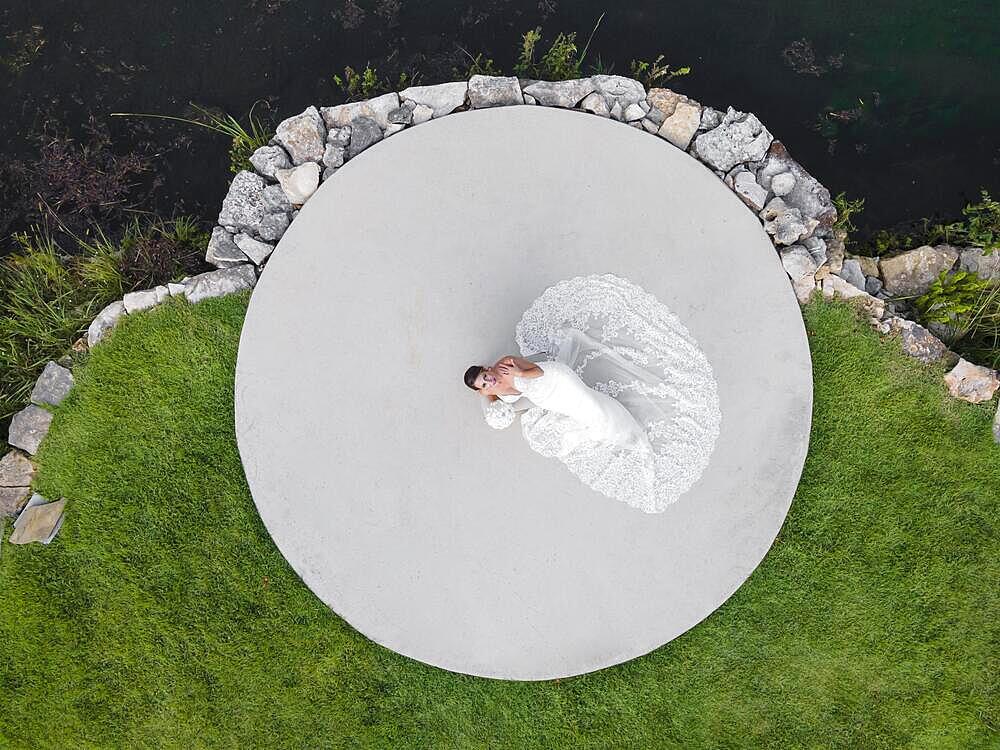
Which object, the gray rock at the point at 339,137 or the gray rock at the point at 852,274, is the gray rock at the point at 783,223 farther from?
the gray rock at the point at 339,137

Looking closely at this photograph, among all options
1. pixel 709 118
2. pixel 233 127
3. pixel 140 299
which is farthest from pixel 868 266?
pixel 140 299

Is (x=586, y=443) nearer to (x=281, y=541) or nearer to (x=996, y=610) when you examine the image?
(x=281, y=541)

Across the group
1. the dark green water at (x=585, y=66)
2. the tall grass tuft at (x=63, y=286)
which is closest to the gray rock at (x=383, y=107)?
the dark green water at (x=585, y=66)

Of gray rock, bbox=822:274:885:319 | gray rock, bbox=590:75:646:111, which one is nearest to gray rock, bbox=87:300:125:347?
gray rock, bbox=590:75:646:111

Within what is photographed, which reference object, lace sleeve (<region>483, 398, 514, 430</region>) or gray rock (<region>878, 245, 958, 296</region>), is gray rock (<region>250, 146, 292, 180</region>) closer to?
lace sleeve (<region>483, 398, 514, 430</region>)

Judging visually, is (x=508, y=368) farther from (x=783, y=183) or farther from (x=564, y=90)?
(x=783, y=183)

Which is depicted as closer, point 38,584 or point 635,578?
point 635,578

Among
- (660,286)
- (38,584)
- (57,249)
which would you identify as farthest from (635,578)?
(57,249)
